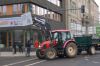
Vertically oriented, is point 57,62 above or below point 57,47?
below

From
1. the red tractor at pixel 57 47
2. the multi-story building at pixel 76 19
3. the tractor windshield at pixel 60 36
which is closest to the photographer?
the red tractor at pixel 57 47

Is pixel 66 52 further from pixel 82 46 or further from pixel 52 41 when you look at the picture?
pixel 82 46

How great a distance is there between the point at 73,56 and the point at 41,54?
2835 mm

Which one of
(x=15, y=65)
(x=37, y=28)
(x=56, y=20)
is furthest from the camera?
(x=56, y=20)

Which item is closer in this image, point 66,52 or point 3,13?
point 66,52

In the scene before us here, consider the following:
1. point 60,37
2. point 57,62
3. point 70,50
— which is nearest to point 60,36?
point 60,37

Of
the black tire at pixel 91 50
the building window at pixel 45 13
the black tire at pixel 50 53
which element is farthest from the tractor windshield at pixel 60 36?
the building window at pixel 45 13

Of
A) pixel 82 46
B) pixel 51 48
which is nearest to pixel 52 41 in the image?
pixel 51 48

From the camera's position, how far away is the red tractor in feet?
85.0

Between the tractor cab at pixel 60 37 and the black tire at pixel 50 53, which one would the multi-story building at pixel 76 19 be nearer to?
the tractor cab at pixel 60 37

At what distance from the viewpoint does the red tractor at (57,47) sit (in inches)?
1021

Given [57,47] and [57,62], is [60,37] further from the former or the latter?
[57,62]

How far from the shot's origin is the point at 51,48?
2598 cm

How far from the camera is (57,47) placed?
26750mm
